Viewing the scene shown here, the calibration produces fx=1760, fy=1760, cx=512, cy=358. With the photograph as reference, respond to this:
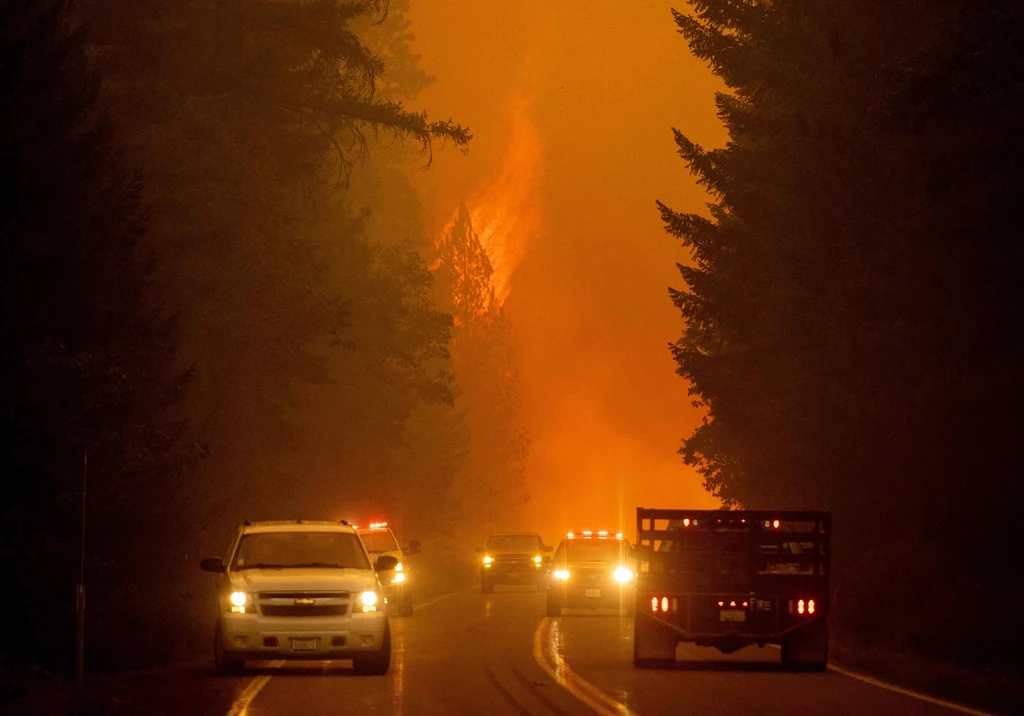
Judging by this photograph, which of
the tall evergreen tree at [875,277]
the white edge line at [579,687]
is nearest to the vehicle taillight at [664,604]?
the white edge line at [579,687]

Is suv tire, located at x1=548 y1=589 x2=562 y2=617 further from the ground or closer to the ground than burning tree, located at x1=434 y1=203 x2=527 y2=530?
closer to the ground

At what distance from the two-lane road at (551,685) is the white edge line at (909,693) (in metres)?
0.13

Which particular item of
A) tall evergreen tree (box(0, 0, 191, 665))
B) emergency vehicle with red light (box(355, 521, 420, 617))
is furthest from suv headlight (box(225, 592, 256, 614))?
emergency vehicle with red light (box(355, 521, 420, 617))

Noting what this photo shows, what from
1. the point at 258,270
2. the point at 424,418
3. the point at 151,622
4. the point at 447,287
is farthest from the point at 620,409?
the point at 151,622

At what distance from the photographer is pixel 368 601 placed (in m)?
22.7

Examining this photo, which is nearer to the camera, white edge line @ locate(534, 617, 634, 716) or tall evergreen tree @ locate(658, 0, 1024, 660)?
white edge line @ locate(534, 617, 634, 716)

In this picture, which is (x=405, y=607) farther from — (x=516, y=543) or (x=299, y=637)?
(x=516, y=543)

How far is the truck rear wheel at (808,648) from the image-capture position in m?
24.0

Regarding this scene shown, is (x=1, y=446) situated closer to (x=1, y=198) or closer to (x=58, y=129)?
(x=1, y=198)

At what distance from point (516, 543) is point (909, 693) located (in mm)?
37702

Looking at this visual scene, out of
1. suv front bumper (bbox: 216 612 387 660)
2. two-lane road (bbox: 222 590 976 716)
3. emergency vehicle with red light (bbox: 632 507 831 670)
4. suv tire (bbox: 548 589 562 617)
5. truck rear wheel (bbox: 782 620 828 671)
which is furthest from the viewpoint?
suv tire (bbox: 548 589 562 617)

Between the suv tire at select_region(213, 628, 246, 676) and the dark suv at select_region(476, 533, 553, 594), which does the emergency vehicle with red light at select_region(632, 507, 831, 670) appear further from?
the dark suv at select_region(476, 533, 553, 594)

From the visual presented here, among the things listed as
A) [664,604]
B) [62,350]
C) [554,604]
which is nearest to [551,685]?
[664,604]

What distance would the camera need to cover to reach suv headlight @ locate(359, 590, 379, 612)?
74.4ft
